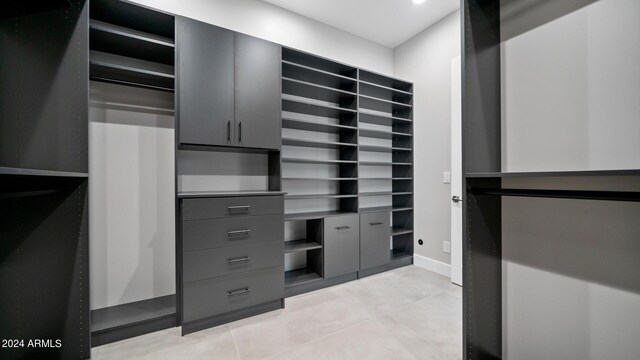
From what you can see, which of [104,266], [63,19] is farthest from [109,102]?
[104,266]

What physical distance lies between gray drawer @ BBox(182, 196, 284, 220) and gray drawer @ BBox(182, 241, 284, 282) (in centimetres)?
26

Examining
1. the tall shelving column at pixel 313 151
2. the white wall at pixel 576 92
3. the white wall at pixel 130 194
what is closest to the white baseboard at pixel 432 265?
the tall shelving column at pixel 313 151

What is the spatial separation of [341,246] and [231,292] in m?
1.18

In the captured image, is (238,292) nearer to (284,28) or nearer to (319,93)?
(319,93)

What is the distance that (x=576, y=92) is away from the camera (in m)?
1.16

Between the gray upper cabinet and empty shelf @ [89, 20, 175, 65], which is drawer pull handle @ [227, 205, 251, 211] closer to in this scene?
the gray upper cabinet

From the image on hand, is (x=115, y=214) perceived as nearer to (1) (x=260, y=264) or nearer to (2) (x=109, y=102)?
(2) (x=109, y=102)

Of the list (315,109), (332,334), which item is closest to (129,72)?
(315,109)

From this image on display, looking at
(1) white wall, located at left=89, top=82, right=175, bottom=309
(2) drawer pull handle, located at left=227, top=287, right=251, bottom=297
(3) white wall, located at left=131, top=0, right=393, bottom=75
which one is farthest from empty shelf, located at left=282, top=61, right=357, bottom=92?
(2) drawer pull handle, located at left=227, top=287, right=251, bottom=297

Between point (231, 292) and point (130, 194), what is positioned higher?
point (130, 194)

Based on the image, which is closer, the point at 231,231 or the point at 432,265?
the point at 231,231

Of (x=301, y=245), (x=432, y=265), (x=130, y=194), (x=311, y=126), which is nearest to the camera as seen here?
(x=130, y=194)

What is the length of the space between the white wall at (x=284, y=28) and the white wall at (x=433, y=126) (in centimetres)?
57

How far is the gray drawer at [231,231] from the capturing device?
1.77 m
